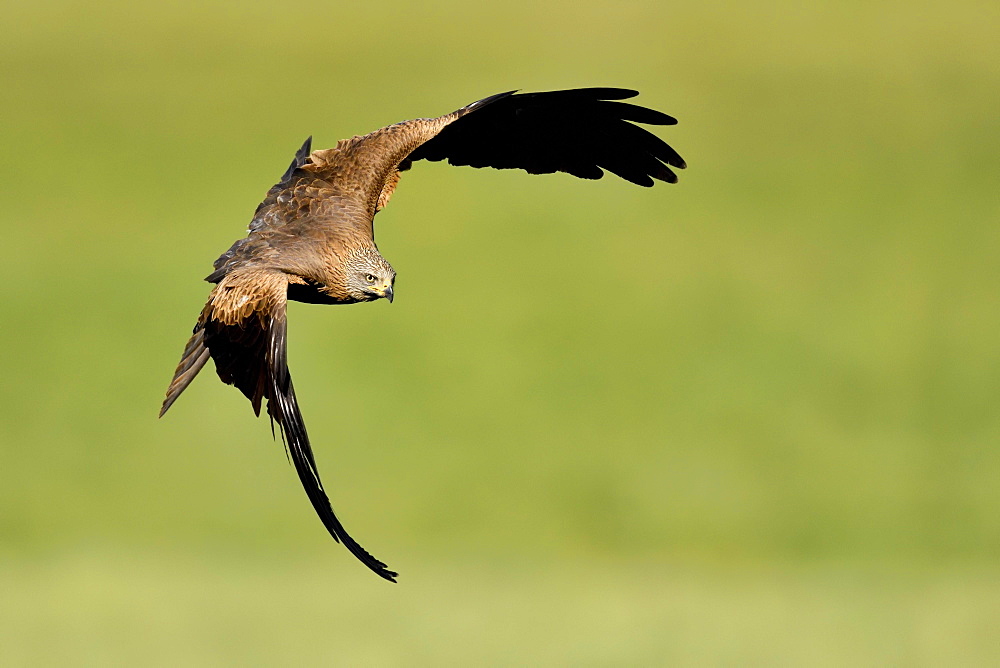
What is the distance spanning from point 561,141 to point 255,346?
7.65ft

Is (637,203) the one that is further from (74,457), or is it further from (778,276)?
(74,457)

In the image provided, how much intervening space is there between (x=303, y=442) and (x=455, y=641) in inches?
603

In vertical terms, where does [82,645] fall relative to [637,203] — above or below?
below

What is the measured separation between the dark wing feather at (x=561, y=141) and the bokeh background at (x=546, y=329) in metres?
16.3

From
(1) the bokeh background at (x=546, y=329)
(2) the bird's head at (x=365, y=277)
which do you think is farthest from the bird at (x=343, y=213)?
A: (1) the bokeh background at (x=546, y=329)

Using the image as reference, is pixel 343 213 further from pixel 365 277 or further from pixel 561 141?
pixel 561 141

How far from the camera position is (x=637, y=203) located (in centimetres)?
2636

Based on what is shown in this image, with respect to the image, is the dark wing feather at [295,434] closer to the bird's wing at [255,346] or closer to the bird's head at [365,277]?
the bird's wing at [255,346]

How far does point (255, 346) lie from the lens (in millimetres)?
6879

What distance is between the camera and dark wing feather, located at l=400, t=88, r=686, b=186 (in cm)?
826

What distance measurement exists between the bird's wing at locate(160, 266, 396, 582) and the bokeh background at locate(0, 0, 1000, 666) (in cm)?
1768

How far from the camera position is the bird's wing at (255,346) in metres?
6.61

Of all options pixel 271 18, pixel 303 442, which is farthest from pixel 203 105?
pixel 303 442

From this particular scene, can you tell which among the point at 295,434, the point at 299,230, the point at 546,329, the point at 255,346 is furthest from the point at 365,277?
the point at 546,329
